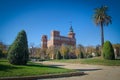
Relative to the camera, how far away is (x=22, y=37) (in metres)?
22.5

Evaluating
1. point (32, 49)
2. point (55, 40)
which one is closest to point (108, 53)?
point (32, 49)

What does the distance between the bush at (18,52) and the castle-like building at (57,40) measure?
128409mm

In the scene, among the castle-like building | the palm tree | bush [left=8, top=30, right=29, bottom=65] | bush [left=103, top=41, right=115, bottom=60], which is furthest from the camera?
the castle-like building

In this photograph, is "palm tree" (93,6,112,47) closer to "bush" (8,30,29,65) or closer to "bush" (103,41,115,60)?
"bush" (103,41,115,60)

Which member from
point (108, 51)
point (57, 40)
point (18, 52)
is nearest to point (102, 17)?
point (108, 51)

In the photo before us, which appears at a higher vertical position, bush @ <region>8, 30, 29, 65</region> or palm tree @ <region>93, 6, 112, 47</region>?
palm tree @ <region>93, 6, 112, 47</region>

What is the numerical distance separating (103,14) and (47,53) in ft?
190

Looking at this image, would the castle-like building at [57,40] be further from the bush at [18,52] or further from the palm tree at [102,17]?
the bush at [18,52]

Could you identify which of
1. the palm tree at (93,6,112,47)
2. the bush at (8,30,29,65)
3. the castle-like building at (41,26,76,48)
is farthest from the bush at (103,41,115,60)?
the castle-like building at (41,26,76,48)

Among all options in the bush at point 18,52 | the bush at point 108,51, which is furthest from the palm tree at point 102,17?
the bush at point 18,52

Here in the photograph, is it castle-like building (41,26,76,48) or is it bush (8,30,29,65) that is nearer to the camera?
bush (8,30,29,65)

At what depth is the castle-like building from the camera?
512 ft

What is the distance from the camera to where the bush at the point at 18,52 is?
69.3 ft

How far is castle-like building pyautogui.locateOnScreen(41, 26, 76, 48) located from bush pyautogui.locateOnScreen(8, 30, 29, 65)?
421 ft
